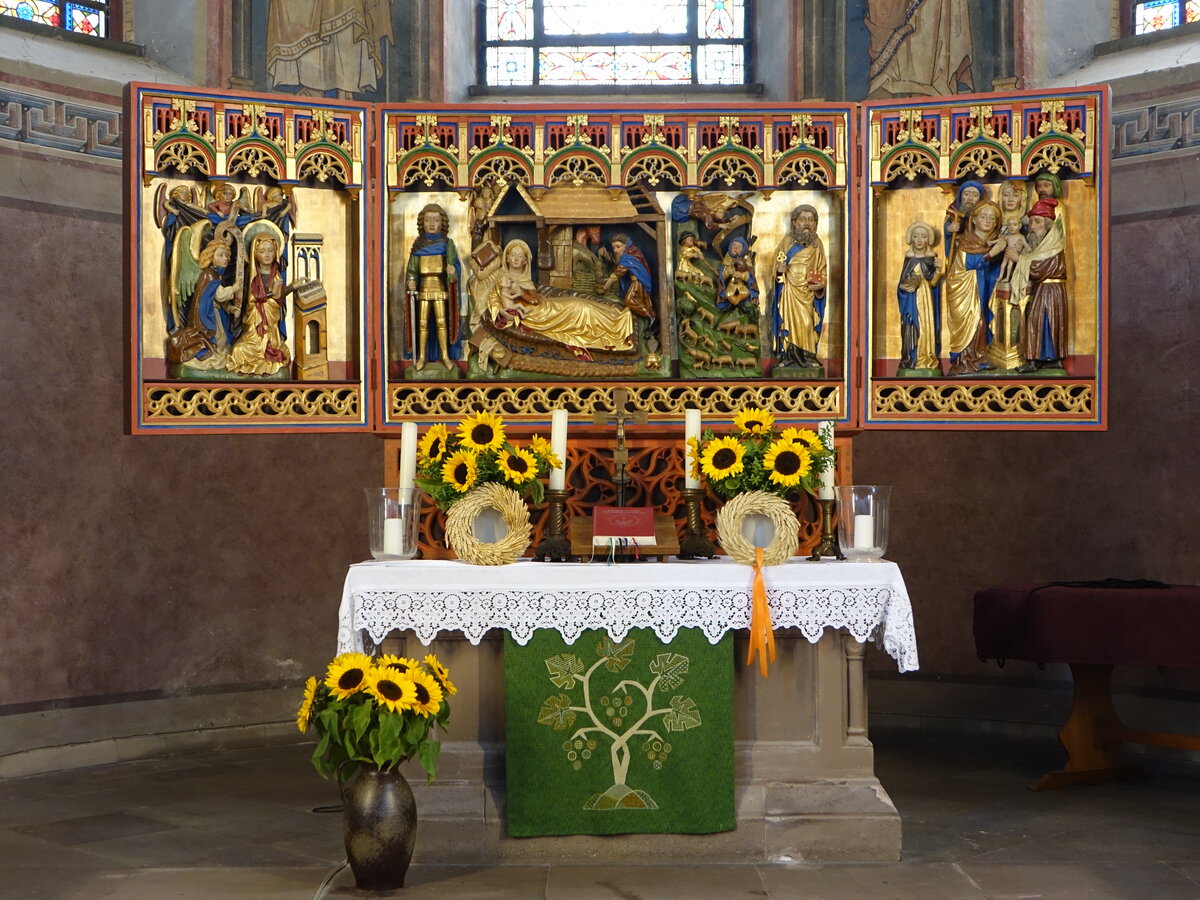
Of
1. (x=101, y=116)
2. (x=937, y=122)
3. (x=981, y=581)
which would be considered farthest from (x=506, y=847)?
(x=101, y=116)

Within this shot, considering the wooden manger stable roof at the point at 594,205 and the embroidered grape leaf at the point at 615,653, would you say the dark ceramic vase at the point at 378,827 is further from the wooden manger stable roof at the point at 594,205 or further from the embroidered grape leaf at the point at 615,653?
the wooden manger stable roof at the point at 594,205

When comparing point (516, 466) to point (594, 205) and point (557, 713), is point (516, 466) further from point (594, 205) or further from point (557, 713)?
point (594, 205)

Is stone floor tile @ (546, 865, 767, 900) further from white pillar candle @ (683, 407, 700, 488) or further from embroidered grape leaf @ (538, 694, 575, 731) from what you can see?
white pillar candle @ (683, 407, 700, 488)

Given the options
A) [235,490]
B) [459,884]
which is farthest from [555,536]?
[235,490]

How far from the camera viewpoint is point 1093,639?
7.45 m

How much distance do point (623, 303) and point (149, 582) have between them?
3.88 metres

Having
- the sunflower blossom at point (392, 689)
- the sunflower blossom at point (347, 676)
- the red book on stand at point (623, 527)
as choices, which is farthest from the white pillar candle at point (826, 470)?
the sunflower blossom at point (347, 676)

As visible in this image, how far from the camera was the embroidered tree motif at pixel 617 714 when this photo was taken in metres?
5.91

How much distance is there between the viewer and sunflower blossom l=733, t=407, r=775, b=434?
21.1ft

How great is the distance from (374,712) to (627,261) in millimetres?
2685

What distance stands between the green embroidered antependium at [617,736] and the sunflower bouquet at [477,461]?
29.3 inches

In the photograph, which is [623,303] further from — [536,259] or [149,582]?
[149,582]

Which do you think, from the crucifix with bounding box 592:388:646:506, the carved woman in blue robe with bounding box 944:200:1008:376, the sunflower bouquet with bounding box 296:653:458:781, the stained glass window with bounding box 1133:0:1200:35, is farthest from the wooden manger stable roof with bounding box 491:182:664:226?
the stained glass window with bounding box 1133:0:1200:35

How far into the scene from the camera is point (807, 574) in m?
5.96
